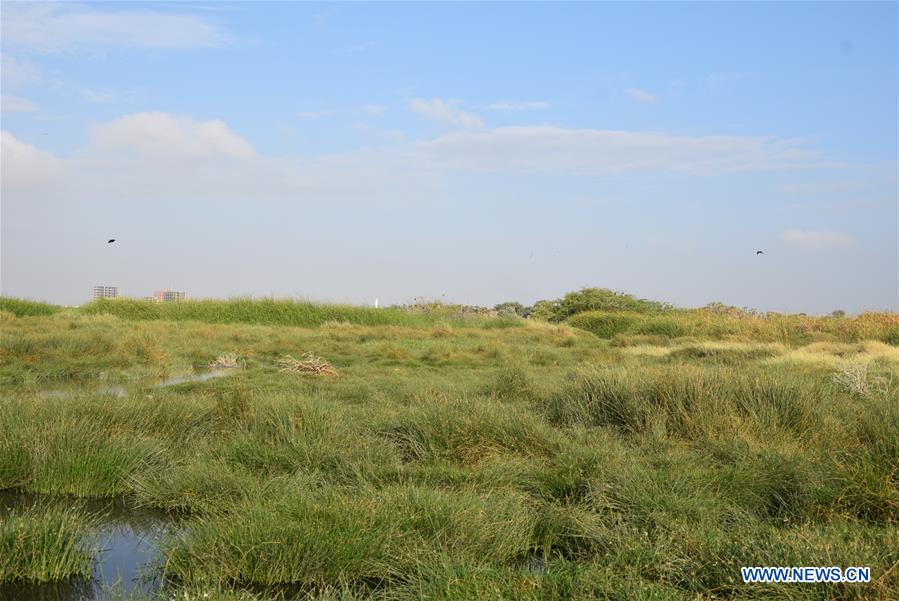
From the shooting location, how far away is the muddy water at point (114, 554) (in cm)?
438

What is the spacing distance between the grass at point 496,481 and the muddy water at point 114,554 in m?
0.13

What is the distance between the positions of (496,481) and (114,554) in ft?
9.11

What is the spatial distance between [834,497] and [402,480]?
10.2ft

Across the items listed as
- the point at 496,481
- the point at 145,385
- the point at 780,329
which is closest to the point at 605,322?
the point at 780,329

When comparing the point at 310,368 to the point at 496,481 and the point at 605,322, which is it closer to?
the point at 496,481

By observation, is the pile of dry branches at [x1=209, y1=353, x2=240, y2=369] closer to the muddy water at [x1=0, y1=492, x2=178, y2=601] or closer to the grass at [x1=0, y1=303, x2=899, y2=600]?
the grass at [x1=0, y1=303, x2=899, y2=600]

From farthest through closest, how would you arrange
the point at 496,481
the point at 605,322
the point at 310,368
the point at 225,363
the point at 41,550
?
the point at 605,322, the point at 225,363, the point at 310,368, the point at 496,481, the point at 41,550

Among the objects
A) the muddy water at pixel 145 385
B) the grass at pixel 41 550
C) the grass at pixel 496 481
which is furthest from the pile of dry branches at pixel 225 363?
the grass at pixel 41 550

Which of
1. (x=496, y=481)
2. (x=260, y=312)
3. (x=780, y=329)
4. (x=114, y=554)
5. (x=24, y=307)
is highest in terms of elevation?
(x=24, y=307)

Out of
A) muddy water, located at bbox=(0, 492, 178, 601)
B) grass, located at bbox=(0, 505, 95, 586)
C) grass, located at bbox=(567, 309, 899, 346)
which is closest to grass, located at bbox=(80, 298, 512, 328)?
grass, located at bbox=(567, 309, 899, 346)

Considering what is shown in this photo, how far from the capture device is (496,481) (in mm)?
5949

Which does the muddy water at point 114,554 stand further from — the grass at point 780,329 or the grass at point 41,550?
the grass at point 780,329

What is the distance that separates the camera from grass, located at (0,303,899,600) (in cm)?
420

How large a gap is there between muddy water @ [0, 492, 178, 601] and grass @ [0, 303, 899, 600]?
13cm
